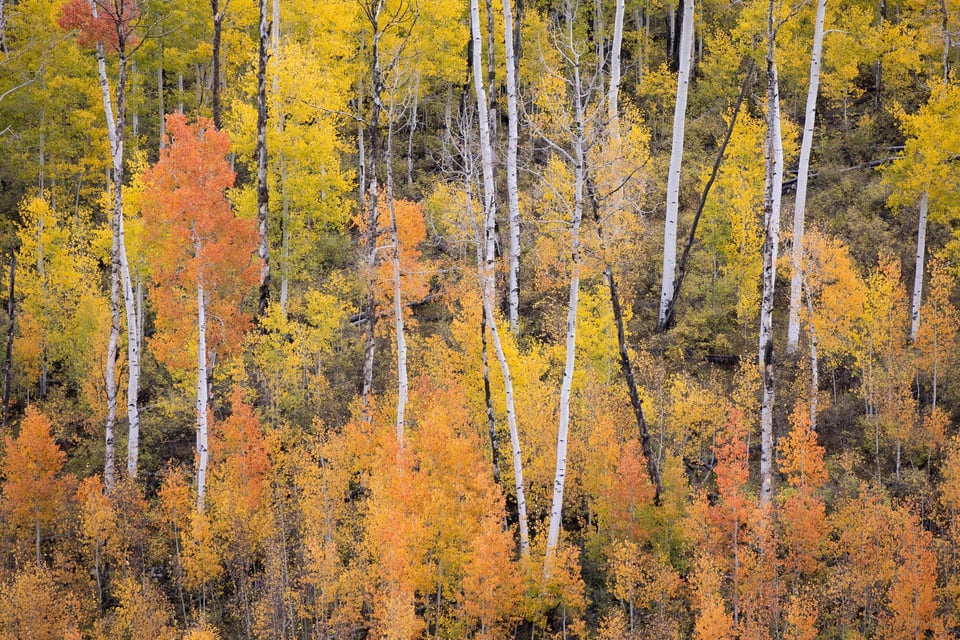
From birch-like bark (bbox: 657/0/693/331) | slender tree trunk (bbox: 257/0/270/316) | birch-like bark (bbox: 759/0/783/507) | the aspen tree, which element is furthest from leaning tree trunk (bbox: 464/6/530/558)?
the aspen tree

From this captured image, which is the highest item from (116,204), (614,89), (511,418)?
(614,89)

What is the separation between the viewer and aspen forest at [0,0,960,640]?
18453 millimetres

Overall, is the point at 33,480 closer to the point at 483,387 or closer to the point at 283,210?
the point at 283,210

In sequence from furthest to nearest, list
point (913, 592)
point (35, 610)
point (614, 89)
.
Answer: point (614, 89)
point (35, 610)
point (913, 592)

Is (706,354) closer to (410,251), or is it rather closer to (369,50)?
(410,251)

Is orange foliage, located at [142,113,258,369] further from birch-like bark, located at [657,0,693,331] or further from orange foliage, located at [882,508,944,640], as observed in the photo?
orange foliage, located at [882,508,944,640]

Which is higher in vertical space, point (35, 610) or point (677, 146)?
point (677, 146)

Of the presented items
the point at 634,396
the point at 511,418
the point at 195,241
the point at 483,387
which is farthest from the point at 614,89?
the point at 195,241

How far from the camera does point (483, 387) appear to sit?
22109 mm

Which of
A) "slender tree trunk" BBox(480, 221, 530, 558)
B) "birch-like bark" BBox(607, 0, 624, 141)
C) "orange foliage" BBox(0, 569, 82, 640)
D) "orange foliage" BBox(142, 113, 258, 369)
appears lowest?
"orange foliage" BBox(0, 569, 82, 640)

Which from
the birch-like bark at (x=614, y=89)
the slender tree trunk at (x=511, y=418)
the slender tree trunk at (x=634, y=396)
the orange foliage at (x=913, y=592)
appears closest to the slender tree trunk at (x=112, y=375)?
the slender tree trunk at (x=511, y=418)

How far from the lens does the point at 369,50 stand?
120 feet

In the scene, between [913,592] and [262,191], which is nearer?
[913,592]

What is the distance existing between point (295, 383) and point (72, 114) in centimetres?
1680
